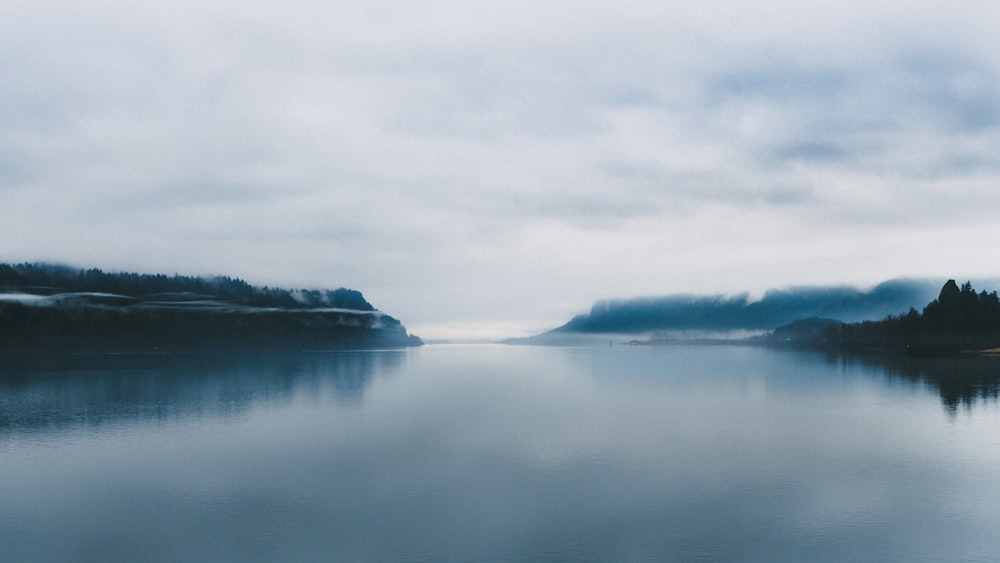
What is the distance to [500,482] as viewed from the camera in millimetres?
43000

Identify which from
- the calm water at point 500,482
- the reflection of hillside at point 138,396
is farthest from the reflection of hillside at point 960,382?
the reflection of hillside at point 138,396

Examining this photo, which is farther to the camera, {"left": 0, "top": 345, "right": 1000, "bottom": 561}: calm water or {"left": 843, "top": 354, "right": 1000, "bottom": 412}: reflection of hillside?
{"left": 843, "top": 354, "right": 1000, "bottom": 412}: reflection of hillside

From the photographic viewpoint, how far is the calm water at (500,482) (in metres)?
30.8

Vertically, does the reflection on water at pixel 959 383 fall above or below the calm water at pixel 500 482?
below

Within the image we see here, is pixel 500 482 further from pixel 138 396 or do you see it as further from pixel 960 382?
pixel 960 382

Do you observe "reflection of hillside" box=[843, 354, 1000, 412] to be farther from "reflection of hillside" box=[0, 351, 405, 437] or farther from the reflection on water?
"reflection of hillside" box=[0, 351, 405, 437]

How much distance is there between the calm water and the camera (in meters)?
30.8

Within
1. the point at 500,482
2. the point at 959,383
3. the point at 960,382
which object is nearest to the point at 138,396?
the point at 500,482

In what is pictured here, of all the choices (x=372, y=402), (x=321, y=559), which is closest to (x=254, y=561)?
(x=321, y=559)

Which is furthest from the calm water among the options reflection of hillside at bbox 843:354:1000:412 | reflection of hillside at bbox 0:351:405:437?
reflection of hillside at bbox 843:354:1000:412

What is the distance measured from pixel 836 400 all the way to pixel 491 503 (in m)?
73.6

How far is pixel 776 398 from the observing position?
99.6m

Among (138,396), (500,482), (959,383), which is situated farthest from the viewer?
(959,383)

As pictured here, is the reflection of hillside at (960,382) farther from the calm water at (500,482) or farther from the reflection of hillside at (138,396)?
the reflection of hillside at (138,396)
